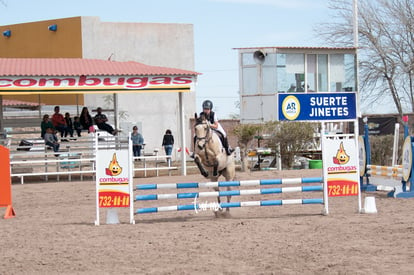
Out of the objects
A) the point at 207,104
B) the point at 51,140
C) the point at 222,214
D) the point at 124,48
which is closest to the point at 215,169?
the point at 222,214

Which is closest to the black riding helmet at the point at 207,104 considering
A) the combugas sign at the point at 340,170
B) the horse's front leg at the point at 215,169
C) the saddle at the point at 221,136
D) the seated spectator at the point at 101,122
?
the saddle at the point at 221,136

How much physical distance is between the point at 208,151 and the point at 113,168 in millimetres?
1754

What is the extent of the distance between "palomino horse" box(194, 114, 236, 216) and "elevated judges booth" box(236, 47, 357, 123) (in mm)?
16968

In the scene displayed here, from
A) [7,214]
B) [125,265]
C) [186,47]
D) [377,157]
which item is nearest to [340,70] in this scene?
[377,157]

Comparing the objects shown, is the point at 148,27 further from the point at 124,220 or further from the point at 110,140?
the point at 124,220

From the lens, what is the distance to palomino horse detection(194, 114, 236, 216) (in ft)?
42.3

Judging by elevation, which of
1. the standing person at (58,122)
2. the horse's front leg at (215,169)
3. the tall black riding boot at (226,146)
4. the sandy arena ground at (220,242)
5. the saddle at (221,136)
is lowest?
the sandy arena ground at (220,242)

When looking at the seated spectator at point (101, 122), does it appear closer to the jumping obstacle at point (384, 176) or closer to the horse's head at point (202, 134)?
the jumping obstacle at point (384, 176)

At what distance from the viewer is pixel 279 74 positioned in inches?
1211

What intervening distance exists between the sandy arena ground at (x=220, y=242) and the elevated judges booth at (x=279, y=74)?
15982 millimetres

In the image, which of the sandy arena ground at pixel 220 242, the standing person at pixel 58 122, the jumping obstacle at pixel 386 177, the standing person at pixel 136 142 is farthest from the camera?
the standing person at pixel 136 142

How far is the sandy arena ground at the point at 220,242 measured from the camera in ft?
27.1

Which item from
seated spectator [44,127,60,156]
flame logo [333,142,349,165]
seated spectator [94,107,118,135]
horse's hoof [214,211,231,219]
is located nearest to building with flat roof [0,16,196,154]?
seated spectator [94,107,118,135]

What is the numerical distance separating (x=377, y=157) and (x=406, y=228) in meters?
19.3
